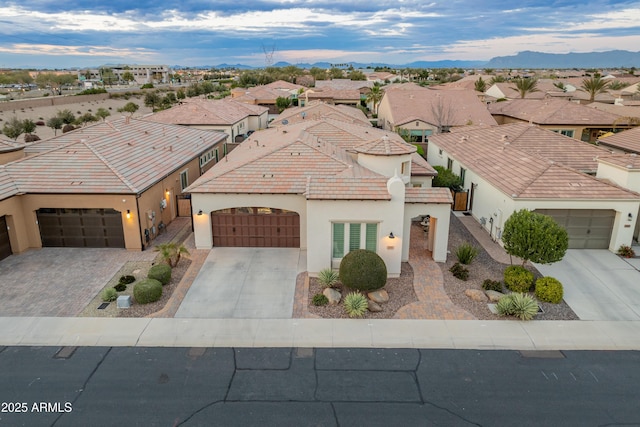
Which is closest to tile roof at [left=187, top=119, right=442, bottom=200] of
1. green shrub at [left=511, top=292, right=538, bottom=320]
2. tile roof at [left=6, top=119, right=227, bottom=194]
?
tile roof at [left=6, top=119, right=227, bottom=194]

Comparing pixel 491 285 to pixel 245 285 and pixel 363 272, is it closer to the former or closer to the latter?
pixel 363 272

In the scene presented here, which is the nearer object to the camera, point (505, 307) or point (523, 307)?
point (523, 307)

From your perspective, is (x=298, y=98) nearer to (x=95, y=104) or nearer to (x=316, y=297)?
(x=95, y=104)

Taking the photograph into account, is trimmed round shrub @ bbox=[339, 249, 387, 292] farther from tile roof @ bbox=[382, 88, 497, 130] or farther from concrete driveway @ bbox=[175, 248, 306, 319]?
tile roof @ bbox=[382, 88, 497, 130]

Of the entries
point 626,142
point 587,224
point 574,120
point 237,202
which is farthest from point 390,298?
point 574,120

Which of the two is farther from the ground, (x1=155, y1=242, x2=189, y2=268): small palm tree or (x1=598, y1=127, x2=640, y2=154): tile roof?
(x1=598, y1=127, x2=640, y2=154): tile roof

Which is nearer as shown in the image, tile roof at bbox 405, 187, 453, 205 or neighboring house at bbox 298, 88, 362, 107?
tile roof at bbox 405, 187, 453, 205

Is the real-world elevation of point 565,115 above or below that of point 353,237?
above

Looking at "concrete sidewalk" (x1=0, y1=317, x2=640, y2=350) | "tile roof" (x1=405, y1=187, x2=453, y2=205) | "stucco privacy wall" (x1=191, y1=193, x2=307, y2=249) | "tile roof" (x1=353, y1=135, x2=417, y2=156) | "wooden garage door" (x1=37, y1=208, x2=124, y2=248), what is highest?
"tile roof" (x1=353, y1=135, x2=417, y2=156)
